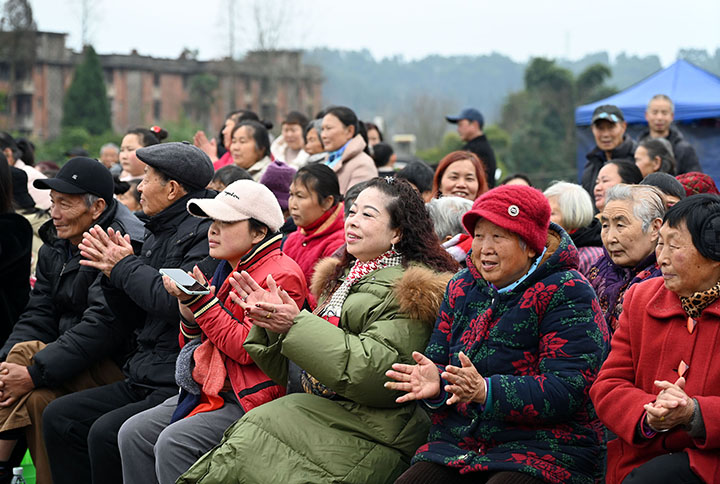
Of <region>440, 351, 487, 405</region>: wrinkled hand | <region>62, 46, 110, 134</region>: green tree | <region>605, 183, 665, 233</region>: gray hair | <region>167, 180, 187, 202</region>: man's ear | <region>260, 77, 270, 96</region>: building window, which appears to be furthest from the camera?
<region>260, 77, 270, 96</region>: building window

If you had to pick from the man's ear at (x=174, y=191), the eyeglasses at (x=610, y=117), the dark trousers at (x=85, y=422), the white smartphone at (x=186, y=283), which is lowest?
the dark trousers at (x=85, y=422)

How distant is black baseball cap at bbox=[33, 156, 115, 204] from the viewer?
4.98m

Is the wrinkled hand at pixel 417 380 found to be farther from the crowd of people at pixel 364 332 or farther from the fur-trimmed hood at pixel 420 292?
the fur-trimmed hood at pixel 420 292

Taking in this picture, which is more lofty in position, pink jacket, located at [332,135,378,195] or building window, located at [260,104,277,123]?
pink jacket, located at [332,135,378,195]

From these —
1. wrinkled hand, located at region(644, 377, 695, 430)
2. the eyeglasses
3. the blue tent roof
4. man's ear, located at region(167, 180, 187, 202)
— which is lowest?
wrinkled hand, located at region(644, 377, 695, 430)

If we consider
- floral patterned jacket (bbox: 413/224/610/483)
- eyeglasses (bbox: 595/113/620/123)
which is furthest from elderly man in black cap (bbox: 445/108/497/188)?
floral patterned jacket (bbox: 413/224/610/483)

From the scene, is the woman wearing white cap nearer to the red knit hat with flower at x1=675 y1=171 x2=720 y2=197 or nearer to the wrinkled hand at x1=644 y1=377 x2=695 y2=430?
the wrinkled hand at x1=644 y1=377 x2=695 y2=430

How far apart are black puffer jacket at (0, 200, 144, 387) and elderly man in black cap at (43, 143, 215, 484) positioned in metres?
0.17

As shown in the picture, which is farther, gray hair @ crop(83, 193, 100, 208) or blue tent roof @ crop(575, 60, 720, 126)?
blue tent roof @ crop(575, 60, 720, 126)

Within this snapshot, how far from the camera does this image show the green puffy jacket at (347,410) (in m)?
3.47

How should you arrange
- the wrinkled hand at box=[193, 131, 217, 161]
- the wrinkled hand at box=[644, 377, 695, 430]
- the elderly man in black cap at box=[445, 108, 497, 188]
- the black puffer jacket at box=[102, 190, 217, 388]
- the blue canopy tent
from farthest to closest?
the blue canopy tent → the wrinkled hand at box=[193, 131, 217, 161] → the elderly man in black cap at box=[445, 108, 497, 188] → the black puffer jacket at box=[102, 190, 217, 388] → the wrinkled hand at box=[644, 377, 695, 430]

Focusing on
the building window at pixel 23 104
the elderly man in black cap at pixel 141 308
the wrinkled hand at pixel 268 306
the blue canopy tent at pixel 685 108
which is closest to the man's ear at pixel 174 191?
the elderly man in black cap at pixel 141 308

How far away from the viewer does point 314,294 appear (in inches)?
167

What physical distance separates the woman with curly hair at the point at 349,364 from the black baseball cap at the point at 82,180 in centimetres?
182
